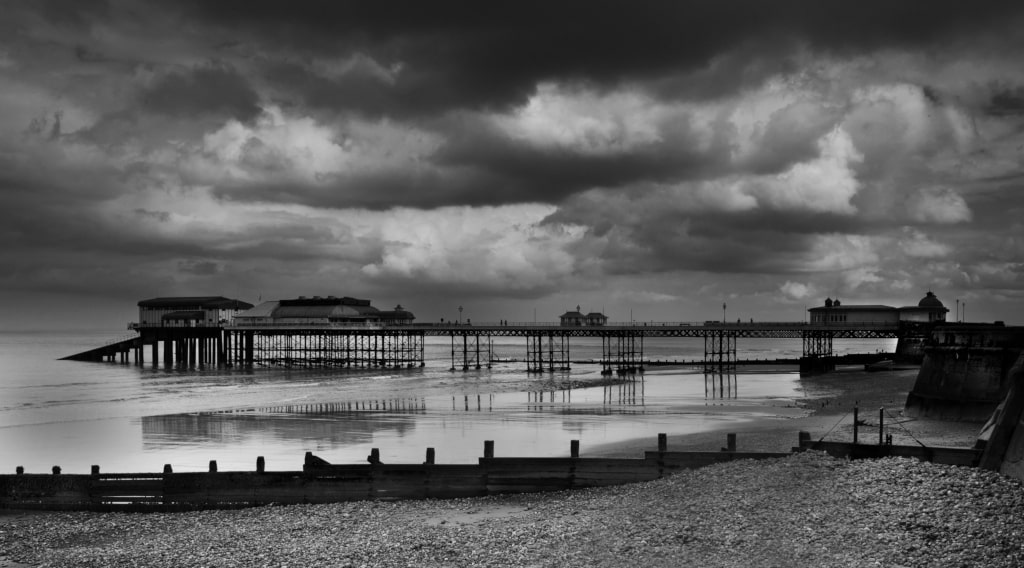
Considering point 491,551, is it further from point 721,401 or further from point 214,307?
point 214,307

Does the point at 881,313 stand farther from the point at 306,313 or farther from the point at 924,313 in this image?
the point at 306,313

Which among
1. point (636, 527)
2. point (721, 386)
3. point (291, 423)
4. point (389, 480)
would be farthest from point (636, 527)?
point (721, 386)

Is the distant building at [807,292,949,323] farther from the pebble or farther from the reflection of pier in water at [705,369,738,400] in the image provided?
the pebble

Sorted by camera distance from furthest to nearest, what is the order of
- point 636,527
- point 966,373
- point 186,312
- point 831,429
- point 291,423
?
1. point 186,312
2. point 291,423
3. point 966,373
4. point 831,429
5. point 636,527

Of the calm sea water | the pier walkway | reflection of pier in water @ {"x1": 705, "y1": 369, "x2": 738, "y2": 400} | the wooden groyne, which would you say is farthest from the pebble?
the pier walkway

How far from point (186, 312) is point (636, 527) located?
9677cm

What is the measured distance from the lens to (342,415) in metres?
42.8

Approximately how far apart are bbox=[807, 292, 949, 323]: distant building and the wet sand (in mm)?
44000

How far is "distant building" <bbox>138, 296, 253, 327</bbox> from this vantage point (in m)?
102

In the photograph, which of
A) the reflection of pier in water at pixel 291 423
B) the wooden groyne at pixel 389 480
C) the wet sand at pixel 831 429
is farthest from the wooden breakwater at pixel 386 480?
the reflection of pier in water at pixel 291 423

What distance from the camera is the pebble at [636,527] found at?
13656 millimetres

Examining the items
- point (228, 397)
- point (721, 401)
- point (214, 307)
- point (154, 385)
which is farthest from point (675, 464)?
point (214, 307)

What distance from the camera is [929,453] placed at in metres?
17.9

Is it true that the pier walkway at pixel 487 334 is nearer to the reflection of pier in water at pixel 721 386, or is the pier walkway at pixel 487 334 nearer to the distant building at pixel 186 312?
the distant building at pixel 186 312
